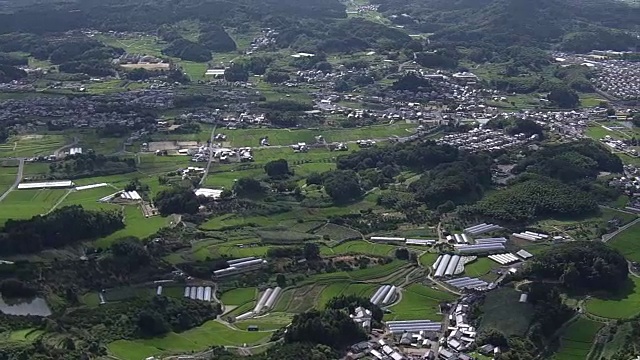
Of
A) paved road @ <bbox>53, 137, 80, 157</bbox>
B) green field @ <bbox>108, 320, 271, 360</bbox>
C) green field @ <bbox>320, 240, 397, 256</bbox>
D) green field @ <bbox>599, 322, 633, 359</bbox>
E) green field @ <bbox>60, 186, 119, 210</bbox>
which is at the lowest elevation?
paved road @ <bbox>53, 137, 80, 157</bbox>

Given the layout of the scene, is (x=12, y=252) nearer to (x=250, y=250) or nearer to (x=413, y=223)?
(x=250, y=250)

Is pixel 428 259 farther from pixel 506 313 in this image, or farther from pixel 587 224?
pixel 587 224

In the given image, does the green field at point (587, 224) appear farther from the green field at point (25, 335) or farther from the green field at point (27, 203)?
the green field at point (27, 203)

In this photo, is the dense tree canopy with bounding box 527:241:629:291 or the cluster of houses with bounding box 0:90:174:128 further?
the cluster of houses with bounding box 0:90:174:128

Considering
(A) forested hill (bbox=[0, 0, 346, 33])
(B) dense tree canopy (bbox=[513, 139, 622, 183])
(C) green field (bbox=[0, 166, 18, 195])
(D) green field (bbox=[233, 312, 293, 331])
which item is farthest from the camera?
(A) forested hill (bbox=[0, 0, 346, 33])

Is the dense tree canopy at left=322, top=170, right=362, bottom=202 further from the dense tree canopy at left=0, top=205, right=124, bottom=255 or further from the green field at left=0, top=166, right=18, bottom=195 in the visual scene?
the green field at left=0, top=166, right=18, bottom=195

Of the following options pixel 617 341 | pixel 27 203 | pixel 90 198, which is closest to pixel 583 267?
pixel 617 341

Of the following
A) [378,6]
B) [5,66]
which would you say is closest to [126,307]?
[5,66]

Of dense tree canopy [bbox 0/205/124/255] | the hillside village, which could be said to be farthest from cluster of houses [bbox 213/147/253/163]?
dense tree canopy [bbox 0/205/124/255]
